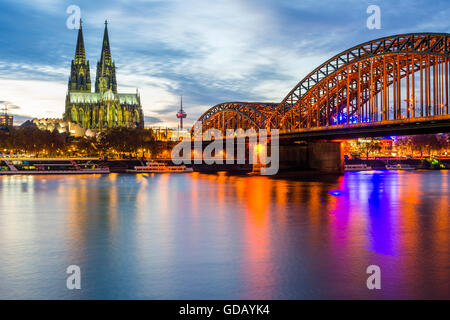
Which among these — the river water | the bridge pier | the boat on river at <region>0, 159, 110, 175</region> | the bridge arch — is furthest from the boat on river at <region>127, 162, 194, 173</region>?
the river water

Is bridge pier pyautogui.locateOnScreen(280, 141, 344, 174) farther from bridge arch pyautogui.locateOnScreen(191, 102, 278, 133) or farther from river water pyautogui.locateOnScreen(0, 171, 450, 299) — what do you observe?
river water pyautogui.locateOnScreen(0, 171, 450, 299)

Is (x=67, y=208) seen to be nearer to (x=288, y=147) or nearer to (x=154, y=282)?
(x=154, y=282)

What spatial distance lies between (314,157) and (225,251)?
67.9 metres

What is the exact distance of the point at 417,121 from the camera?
48.5 metres

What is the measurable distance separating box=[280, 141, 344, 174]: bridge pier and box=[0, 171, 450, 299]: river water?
167 feet

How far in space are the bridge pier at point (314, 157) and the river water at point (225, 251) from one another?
167 feet

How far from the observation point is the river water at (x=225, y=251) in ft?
38.7

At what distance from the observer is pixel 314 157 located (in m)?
82.2

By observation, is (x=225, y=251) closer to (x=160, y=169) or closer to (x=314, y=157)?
(x=314, y=157)

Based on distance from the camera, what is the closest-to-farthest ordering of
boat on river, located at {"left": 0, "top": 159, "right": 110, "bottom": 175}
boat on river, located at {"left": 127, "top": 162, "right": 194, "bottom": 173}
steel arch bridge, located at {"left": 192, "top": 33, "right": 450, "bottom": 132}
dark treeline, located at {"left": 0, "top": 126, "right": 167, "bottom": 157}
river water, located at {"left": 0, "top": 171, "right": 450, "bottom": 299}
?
river water, located at {"left": 0, "top": 171, "right": 450, "bottom": 299}
steel arch bridge, located at {"left": 192, "top": 33, "right": 450, "bottom": 132}
boat on river, located at {"left": 0, "top": 159, "right": 110, "bottom": 175}
boat on river, located at {"left": 127, "top": 162, "right": 194, "bottom": 173}
dark treeline, located at {"left": 0, "top": 126, "right": 167, "bottom": 157}

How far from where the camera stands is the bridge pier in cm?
8130
